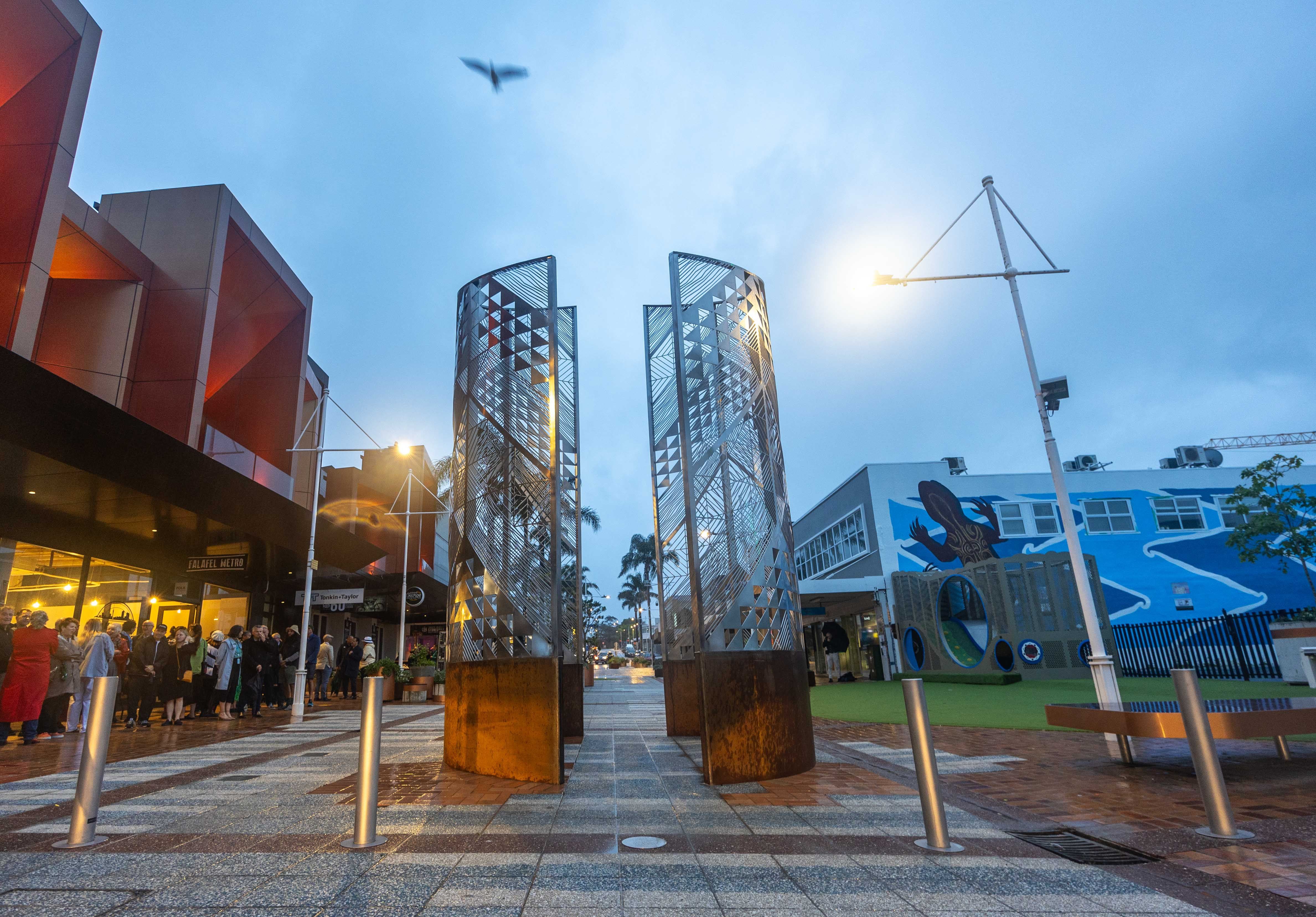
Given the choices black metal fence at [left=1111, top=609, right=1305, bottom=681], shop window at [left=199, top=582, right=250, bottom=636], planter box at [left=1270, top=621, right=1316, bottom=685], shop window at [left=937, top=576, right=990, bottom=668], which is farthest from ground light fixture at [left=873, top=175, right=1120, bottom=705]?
shop window at [left=199, top=582, right=250, bottom=636]

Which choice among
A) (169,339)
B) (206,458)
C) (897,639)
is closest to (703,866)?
(206,458)

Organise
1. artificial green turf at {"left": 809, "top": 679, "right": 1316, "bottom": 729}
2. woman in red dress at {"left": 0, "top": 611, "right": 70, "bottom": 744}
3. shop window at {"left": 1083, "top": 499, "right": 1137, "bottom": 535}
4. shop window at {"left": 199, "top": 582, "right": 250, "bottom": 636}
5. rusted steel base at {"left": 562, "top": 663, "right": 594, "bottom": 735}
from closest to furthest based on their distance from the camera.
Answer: woman in red dress at {"left": 0, "top": 611, "right": 70, "bottom": 744} < rusted steel base at {"left": 562, "top": 663, "right": 594, "bottom": 735} < artificial green turf at {"left": 809, "top": 679, "right": 1316, "bottom": 729} < shop window at {"left": 199, "top": 582, "right": 250, "bottom": 636} < shop window at {"left": 1083, "top": 499, "right": 1137, "bottom": 535}

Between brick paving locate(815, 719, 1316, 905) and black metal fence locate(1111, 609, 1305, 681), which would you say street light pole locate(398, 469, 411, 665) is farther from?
black metal fence locate(1111, 609, 1305, 681)

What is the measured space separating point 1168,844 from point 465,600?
6.06 metres

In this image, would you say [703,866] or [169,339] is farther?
[169,339]

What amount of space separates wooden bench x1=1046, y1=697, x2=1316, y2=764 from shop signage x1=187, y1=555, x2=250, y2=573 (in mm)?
17598

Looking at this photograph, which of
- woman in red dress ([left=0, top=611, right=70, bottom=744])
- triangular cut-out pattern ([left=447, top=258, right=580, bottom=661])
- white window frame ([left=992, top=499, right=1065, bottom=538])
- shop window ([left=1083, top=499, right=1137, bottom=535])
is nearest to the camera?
triangular cut-out pattern ([left=447, top=258, right=580, bottom=661])

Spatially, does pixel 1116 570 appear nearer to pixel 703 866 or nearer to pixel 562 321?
pixel 562 321

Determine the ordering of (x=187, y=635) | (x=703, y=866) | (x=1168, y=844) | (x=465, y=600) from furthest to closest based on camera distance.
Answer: (x=187, y=635) → (x=465, y=600) → (x=1168, y=844) → (x=703, y=866)

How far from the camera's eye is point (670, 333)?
10180 mm

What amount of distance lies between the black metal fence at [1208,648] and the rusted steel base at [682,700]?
14273 millimetres

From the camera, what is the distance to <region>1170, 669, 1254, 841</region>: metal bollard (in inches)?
157

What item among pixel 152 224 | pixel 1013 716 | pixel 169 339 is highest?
pixel 152 224

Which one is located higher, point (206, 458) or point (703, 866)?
point (206, 458)
